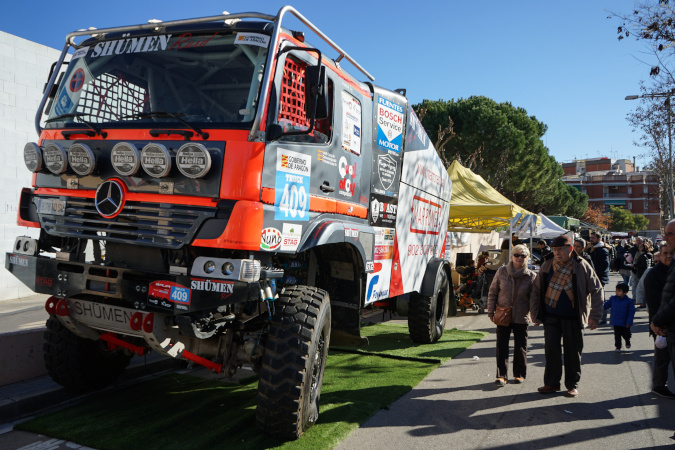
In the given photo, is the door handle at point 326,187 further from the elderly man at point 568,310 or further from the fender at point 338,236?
the elderly man at point 568,310

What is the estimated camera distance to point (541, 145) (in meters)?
38.8

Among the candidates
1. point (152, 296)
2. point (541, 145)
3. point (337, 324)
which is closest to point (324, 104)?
point (152, 296)

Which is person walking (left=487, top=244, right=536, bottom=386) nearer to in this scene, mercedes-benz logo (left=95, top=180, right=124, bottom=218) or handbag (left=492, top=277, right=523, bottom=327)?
handbag (left=492, top=277, right=523, bottom=327)

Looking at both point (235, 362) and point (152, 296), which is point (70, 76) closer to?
point (152, 296)

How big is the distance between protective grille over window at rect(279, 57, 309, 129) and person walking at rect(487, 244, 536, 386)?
334cm

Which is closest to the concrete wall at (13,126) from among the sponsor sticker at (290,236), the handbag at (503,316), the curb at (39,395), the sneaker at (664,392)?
the curb at (39,395)

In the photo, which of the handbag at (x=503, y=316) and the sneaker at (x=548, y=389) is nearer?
the sneaker at (x=548, y=389)

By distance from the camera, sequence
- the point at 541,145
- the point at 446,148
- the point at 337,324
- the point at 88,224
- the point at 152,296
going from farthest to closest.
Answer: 1. the point at 541,145
2. the point at 446,148
3. the point at 337,324
4. the point at 88,224
5. the point at 152,296

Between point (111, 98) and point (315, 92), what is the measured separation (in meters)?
1.79

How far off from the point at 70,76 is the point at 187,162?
6.16 ft

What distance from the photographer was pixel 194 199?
393 centimetres

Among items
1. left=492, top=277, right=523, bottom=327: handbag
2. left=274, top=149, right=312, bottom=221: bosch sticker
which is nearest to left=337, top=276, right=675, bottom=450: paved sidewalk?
left=492, top=277, right=523, bottom=327: handbag

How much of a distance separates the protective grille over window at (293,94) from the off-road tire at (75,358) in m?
2.84

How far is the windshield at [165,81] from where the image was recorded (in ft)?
13.7
